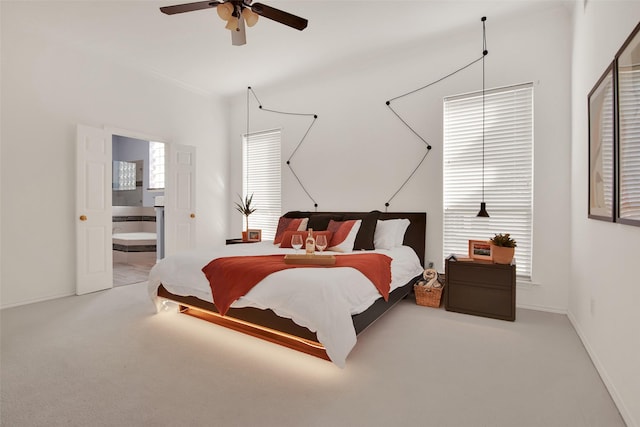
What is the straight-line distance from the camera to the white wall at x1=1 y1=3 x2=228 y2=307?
11.6ft

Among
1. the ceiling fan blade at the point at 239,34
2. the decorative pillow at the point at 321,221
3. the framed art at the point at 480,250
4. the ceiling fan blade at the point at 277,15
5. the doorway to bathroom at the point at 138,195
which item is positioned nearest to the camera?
the ceiling fan blade at the point at 277,15

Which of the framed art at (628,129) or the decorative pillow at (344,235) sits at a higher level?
the framed art at (628,129)

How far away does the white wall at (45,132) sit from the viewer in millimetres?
3523

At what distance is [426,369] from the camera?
219 cm

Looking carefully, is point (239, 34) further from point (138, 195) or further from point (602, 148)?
point (138, 195)

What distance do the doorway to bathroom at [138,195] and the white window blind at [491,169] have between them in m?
5.34


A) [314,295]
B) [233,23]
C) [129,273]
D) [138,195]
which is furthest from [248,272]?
[138,195]

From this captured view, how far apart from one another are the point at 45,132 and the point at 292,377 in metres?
4.05

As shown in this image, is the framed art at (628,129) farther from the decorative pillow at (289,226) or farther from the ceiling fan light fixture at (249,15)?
the decorative pillow at (289,226)

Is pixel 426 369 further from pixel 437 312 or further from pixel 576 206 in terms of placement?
pixel 576 206

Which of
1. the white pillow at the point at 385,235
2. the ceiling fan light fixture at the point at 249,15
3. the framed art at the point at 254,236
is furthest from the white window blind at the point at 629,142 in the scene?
the framed art at the point at 254,236

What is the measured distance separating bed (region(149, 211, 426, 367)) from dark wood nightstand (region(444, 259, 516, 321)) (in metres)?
0.46

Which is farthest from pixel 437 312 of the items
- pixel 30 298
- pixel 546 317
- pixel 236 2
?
pixel 30 298

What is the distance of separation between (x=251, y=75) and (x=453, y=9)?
9.62 feet
